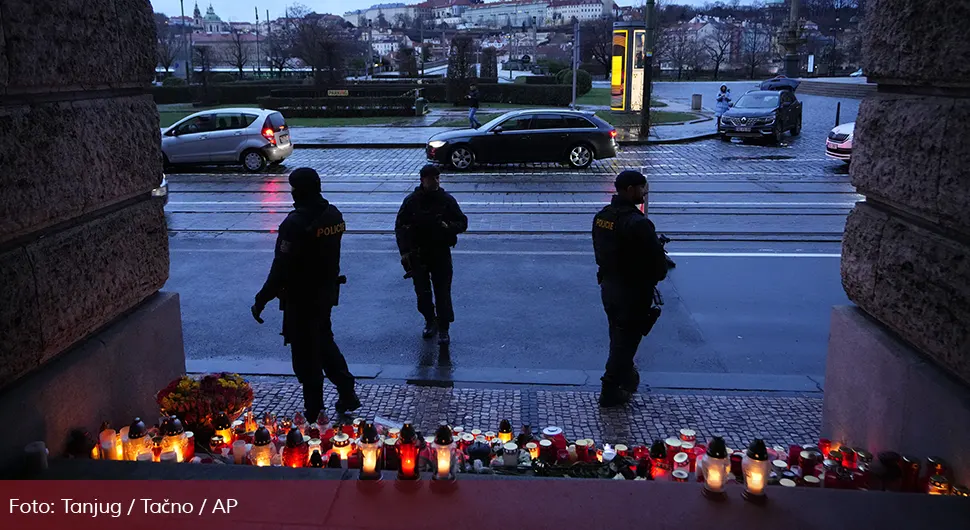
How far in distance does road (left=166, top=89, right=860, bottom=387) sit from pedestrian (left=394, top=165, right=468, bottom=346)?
45cm

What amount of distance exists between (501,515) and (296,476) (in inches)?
34.1

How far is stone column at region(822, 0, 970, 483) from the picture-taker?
2979mm

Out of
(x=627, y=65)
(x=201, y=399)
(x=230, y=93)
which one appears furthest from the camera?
(x=230, y=93)

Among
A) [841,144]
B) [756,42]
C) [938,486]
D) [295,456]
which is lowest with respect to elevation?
[295,456]

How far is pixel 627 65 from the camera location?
30812 millimetres

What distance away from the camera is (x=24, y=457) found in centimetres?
314

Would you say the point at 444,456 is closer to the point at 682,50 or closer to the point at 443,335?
the point at 443,335

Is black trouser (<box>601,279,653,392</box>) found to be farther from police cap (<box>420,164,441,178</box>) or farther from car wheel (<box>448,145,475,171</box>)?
car wheel (<box>448,145,475,171</box>)

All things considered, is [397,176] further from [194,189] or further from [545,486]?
[545,486]

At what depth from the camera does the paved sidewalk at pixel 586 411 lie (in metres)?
5.54

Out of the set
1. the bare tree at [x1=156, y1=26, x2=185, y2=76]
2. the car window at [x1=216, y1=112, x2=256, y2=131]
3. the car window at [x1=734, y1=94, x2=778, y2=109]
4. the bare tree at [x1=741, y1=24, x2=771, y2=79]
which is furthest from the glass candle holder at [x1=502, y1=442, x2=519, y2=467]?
the bare tree at [x1=741, y1=24, x2=771, y2=79]

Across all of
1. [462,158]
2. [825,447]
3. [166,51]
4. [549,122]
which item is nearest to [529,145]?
[549,122]

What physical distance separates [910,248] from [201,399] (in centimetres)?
340

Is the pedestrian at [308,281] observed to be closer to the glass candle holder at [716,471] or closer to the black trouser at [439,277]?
the black trouser at [439,277]
